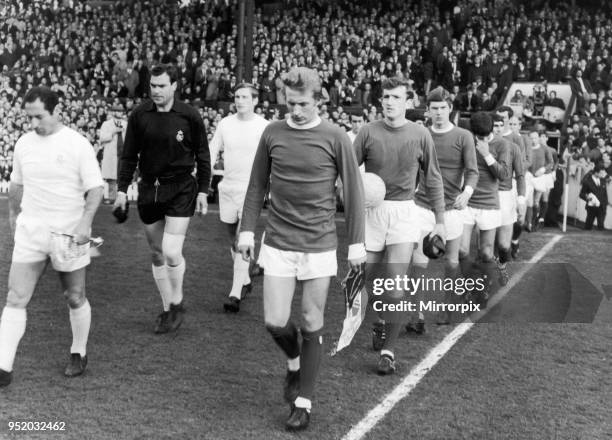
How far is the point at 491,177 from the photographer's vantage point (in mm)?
8836

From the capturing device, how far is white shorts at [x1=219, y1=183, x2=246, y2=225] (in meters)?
8.34

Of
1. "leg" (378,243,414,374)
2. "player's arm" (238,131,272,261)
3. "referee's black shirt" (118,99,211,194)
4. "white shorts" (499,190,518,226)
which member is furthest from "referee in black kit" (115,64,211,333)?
"white shorts" (499,190,518,226)

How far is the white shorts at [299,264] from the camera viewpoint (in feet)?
16.9

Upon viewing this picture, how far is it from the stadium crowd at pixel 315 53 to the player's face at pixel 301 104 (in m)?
14.5

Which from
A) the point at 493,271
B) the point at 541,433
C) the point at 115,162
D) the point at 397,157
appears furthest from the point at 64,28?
the point at 541,433

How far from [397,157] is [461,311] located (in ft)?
7.76

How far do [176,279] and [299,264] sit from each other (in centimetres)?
238

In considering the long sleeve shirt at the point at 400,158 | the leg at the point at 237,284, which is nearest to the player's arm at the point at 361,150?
the long sleeve shirt at the point at 400,158

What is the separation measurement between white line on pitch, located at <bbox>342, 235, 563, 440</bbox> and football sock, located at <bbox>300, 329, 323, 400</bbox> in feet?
1.16

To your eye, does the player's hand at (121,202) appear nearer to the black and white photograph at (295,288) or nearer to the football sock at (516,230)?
the black and white photograph at (295,288)

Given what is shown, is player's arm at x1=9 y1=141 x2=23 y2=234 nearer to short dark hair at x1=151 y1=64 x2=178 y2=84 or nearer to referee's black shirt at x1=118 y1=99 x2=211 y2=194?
referee's black shirt at x1=118 y1=99 x2=211 y2=194

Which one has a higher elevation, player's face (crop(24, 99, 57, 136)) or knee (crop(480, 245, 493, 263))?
player's face (crop(24, 99, 57, 136))

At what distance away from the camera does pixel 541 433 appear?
205 inches

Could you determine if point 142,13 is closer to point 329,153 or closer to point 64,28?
point 64,28
